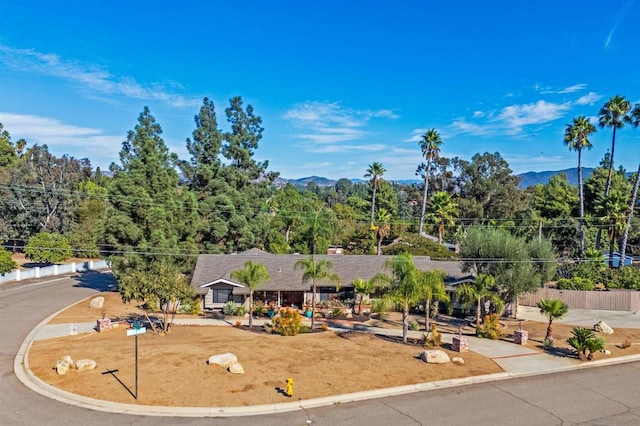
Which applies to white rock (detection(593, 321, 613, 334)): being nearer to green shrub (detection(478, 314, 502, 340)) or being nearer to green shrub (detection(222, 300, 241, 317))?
green shrub (detection(478, 314, 502, 340))

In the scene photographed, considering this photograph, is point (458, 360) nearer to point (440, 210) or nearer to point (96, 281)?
point (440, 210)

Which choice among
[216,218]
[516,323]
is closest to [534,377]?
[516,323]

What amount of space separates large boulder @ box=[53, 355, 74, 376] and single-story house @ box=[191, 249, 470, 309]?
51.9ft

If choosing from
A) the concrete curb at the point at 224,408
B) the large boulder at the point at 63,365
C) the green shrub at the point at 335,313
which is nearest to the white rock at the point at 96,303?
the concrete curb at the point at 224,408

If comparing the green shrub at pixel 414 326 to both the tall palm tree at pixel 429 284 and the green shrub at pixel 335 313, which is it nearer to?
the tall palm tree at pixel 429 284

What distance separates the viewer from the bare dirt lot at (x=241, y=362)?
56.5ft

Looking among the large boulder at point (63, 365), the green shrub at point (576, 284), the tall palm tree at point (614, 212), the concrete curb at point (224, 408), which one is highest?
the tall palm tree at point (614, 212)

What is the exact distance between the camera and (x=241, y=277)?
29.5 meters

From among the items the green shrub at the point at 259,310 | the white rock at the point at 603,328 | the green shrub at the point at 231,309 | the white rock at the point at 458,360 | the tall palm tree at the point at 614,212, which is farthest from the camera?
the tall palm tree at the point at 614,212

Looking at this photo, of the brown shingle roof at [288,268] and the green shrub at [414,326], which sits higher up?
the brown shingle roof at [288,268]

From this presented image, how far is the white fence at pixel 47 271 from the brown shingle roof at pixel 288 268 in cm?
1787

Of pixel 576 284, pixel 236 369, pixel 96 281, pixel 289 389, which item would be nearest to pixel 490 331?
pixel 289 389

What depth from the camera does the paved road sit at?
49.6ft

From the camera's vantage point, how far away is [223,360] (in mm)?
20016
